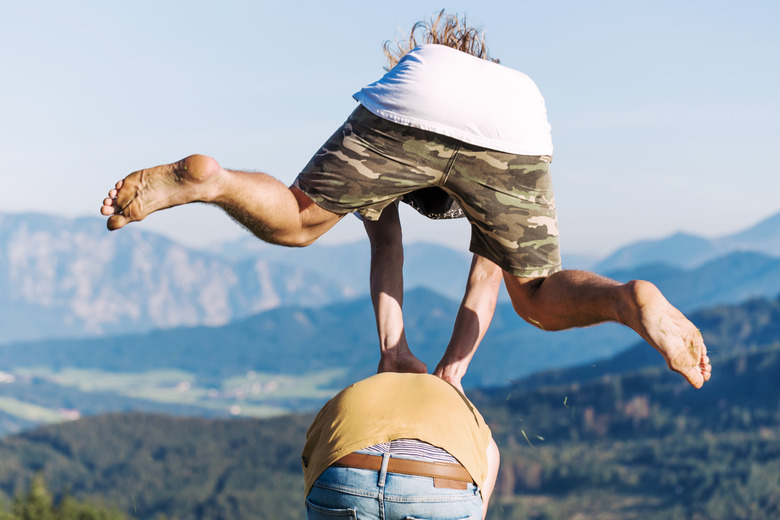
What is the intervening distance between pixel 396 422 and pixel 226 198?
0.94 metres

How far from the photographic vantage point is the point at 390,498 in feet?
7.43

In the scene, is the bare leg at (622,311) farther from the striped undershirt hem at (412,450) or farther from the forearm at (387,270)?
the forearm at (387,270)

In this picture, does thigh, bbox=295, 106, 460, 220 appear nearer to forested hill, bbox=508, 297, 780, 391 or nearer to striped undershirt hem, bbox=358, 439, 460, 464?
striped undershirt hem, bbox=358, 439, 460, 464

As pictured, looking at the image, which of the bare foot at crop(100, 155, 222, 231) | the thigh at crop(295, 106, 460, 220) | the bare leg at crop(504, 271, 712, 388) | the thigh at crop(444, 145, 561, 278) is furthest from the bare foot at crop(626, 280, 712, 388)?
the bare foot at crop(100, 155, 222, 231)

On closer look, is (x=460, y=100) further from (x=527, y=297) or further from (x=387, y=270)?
(x=387, y=270)

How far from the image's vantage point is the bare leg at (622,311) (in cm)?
233

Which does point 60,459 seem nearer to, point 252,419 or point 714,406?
point 252,419

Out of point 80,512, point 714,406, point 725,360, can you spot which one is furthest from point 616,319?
point 725,360

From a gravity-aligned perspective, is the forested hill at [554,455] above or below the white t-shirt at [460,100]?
below

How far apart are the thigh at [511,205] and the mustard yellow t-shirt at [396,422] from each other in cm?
80

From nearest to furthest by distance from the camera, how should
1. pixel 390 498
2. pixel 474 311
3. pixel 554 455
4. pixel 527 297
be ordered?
pixel 390 498 → pixel 527 297 → pixel 474 311 → pixel 554 455

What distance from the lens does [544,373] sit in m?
176

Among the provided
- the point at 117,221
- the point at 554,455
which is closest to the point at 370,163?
the point at 117,221

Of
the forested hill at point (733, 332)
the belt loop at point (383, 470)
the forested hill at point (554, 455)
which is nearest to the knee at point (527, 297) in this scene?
the belt loop at point (383, 470)
